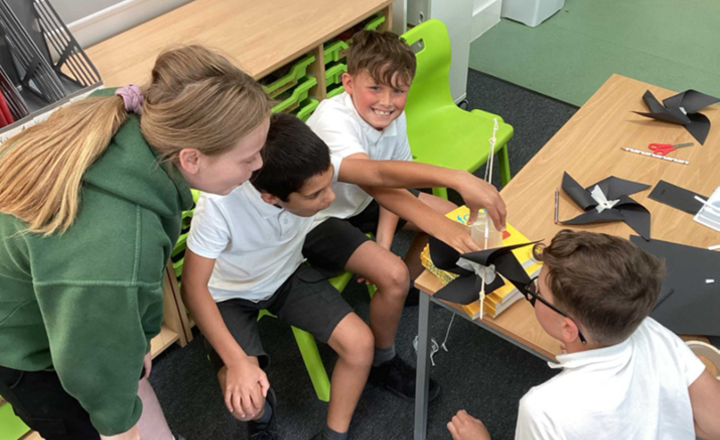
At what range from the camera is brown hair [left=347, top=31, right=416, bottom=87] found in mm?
1745

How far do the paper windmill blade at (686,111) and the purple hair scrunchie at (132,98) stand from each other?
4.86 ft

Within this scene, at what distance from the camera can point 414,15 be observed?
8.59ft

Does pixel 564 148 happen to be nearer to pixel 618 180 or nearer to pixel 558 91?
pixel 618 180

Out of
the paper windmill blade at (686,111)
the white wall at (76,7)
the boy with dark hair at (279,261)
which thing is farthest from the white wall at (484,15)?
the boy with dark hair at (279,261)

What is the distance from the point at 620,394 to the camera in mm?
1012

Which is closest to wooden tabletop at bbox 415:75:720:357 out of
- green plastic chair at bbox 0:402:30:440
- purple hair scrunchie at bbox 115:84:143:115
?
purple hair scrunchie at bbox 115:84:143:115

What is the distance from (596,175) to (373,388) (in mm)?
948

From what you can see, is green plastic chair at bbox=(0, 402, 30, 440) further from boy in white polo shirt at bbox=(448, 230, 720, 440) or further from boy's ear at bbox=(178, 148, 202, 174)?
boy in white polo shirt at bbox=(448, 230, 720, 440)

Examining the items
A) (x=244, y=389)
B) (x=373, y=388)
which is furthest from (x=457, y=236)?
(x=373, y=388)

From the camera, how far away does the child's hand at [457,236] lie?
1.34m

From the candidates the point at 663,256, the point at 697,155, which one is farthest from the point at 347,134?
the point at 697,155

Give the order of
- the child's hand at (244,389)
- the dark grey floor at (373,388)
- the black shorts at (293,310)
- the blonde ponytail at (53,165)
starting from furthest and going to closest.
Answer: the dark grey floor at (373,388) → the black shorts at (293,310) → the child's hand at (244,389) → the blonde ponytail at (53,165)

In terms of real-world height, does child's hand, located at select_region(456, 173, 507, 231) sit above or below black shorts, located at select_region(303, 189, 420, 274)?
above

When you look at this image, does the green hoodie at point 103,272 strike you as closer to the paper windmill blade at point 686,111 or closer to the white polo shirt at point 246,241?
the white polo shirt at point 246,241
